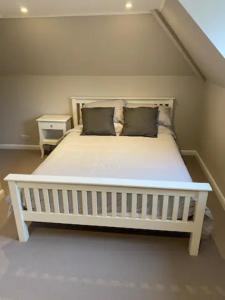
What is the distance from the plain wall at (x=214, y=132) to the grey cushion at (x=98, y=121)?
51.1 inches

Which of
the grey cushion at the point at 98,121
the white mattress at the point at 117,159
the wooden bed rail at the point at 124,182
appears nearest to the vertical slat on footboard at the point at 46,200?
the wooden bed rail at the point at 124,182

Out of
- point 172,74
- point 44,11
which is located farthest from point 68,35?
point 172,74

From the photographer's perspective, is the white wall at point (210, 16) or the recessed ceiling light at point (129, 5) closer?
the white wall at point (210, 16)

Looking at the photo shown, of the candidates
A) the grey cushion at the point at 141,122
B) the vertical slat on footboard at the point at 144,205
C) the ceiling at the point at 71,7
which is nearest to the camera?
the vertical slat on footboard at the point at 144,205

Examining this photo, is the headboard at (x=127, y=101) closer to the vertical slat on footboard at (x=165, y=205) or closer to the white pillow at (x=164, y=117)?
the white pillow at (x=164, y=117)

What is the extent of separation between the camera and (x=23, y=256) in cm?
199

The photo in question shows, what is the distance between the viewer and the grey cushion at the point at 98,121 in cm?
340

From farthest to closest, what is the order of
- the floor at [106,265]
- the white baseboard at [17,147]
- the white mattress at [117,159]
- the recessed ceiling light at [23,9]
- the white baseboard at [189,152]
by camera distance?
the white baseboard at [17,147] → the white baseboard at [189,152] → the recessed ceiling light at [23,9] → the white mattress at [117,159] → the floor at [106,265]

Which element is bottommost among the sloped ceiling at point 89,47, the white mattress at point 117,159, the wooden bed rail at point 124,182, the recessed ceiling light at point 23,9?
the white mattress at point 117,159

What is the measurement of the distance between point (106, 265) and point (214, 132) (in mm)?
2123

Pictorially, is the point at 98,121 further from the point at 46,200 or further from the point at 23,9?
the point at 46,200

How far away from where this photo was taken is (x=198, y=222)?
1884 mm

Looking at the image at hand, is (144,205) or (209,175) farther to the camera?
(209,175)

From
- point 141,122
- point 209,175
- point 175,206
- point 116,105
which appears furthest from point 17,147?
point 175,206
